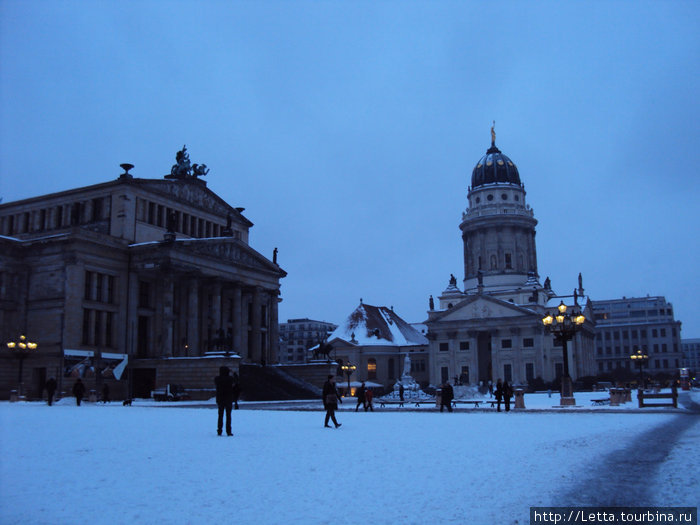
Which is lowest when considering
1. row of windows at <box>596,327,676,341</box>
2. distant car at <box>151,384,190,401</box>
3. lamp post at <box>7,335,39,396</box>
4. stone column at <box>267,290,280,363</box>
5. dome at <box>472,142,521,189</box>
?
distant car at <box>151,384,190,401</box>

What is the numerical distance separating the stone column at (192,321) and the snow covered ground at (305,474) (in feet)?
124

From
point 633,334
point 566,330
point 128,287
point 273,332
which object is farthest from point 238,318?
point 633,334

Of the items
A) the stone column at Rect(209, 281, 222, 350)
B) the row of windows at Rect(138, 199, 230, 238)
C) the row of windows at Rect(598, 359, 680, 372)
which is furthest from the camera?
the row of windows at Rect(598, 359, 680, 372)

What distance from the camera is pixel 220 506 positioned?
900 centimetres

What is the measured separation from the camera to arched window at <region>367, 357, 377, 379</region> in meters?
105

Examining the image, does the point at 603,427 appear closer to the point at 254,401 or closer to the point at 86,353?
the point at 254,401

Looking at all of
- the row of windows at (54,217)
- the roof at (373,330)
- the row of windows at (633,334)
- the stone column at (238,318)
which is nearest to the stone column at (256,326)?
the stone column at (238,318)

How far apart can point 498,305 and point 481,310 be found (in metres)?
2.97

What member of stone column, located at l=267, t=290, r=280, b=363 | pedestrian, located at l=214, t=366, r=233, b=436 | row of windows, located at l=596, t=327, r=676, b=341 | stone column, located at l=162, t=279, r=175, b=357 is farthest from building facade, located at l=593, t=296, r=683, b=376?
pedestrian, located at l=214, t=366, r=233, b=436

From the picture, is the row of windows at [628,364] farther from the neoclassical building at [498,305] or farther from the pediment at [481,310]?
the pediment at [481,310]

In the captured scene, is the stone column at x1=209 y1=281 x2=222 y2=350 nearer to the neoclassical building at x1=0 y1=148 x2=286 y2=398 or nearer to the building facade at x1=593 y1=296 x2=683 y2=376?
the neoclassical building at x1=0 y1=148 x2=286 y2=398

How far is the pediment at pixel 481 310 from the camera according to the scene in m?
104

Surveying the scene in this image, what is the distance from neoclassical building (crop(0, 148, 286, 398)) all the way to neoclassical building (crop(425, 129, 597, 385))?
1846 inches

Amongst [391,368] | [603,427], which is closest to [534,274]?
[391,368]
